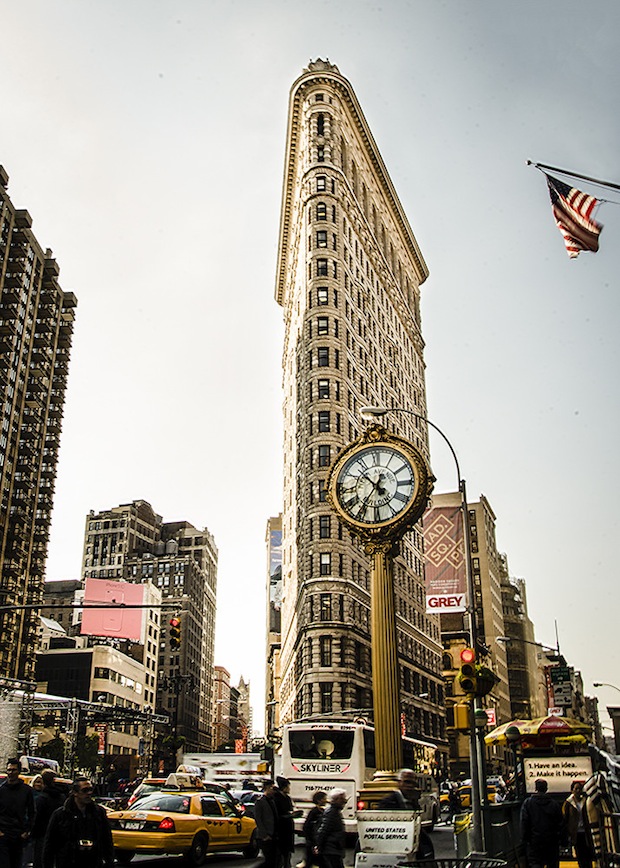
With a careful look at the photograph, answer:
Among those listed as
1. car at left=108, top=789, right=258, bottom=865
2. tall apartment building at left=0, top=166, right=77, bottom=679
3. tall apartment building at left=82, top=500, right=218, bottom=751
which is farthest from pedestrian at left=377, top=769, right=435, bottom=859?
tall apartment building at left=82, top=500, right=218, bottom=751

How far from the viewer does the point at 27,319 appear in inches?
3903

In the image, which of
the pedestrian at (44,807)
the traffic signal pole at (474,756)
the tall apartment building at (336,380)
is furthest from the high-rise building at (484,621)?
the pedestrian at (44,807)

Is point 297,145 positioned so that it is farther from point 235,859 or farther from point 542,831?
point 542,831

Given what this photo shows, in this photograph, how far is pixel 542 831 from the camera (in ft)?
44.2

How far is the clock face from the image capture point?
2733 cm

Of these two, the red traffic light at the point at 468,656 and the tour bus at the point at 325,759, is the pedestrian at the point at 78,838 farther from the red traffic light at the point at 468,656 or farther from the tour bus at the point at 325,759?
the tour bus at the point at 325,759

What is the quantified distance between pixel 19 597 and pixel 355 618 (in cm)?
3759

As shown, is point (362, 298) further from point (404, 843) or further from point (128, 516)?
point (128, 516)

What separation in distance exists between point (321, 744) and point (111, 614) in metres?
46.2

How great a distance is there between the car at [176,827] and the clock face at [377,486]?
382 inches

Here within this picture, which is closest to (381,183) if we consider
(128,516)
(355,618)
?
(355,618)

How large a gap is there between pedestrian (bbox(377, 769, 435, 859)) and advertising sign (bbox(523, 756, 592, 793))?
349 inches

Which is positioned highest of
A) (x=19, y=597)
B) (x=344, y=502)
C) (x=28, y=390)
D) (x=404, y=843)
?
(x=28, y=390)

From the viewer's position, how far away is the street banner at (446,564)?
2167 cm
